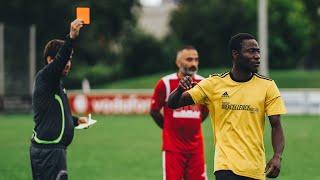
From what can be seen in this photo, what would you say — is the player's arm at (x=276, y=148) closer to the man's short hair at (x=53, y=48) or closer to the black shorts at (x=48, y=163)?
the black shorts at (x=48, y=163)

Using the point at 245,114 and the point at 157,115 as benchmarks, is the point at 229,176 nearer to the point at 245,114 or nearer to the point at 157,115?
the point at 245,114

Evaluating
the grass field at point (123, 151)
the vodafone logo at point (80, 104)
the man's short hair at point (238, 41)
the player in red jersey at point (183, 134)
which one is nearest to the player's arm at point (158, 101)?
the player in red jersey at point (183, 134)

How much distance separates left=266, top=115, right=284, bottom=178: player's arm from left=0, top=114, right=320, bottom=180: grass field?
23.8 feet

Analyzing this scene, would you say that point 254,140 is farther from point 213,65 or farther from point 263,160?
point 213,65

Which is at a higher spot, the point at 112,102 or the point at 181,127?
the point at 181,127

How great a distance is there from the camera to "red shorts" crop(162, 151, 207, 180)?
973 cm

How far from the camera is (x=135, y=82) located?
5725 centimetres

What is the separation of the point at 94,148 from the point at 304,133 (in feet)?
26.6

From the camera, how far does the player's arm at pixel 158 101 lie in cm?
1027

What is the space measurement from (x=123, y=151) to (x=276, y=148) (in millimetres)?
12994

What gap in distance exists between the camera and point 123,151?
19891 mm

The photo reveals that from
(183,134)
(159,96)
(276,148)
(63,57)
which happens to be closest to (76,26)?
(63,57)

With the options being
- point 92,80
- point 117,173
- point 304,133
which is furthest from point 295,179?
point 92,80

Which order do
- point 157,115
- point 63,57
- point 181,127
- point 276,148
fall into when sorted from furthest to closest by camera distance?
point 157,115 < point 181,127 < point 63,57 < point 276,148
